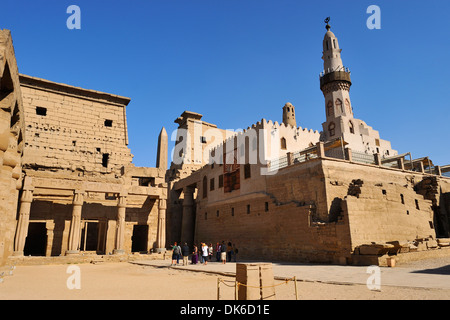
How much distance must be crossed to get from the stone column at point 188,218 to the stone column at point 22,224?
50.2ft

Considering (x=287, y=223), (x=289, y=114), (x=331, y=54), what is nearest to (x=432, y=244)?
(x=287, y=223)

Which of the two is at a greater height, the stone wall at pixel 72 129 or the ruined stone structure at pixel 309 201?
the stone wall at pixel 72 129

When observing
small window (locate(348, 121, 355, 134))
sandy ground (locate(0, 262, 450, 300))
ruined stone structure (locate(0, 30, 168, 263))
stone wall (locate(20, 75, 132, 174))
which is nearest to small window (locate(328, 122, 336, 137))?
small window (locate(348, 121, 355, 134))

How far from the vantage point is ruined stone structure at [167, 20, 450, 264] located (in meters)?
15.9

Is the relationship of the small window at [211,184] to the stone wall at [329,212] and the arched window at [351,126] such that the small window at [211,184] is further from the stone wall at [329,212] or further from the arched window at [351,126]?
the arched window at [351,126]

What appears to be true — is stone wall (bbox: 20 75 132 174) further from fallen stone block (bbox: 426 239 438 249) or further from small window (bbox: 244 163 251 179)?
fallen stone block (bbox: 426 239 438 249)

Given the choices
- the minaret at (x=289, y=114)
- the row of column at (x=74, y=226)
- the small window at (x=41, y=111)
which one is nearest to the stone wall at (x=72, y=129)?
the small window at (x=41, y=111)

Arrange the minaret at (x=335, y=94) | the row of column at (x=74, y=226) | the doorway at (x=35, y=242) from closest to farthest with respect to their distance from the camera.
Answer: the row of column at (x=74, y=226), the doorway at (x=35, y=242), the minaret at (x=335, y=94)

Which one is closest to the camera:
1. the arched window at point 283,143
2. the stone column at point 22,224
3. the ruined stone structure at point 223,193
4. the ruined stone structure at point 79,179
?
the ruined stone structure at point 223,193

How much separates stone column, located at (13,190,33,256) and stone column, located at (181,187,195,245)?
602 inches

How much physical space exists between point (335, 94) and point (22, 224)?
33305mm

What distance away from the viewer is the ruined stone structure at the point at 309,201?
52.0ft

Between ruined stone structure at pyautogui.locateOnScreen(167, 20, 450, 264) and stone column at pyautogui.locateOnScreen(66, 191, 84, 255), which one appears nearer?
ruined stone structure at pyautogui.locateOnScreen(167, 20, 450, 264)

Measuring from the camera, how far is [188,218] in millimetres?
31656
